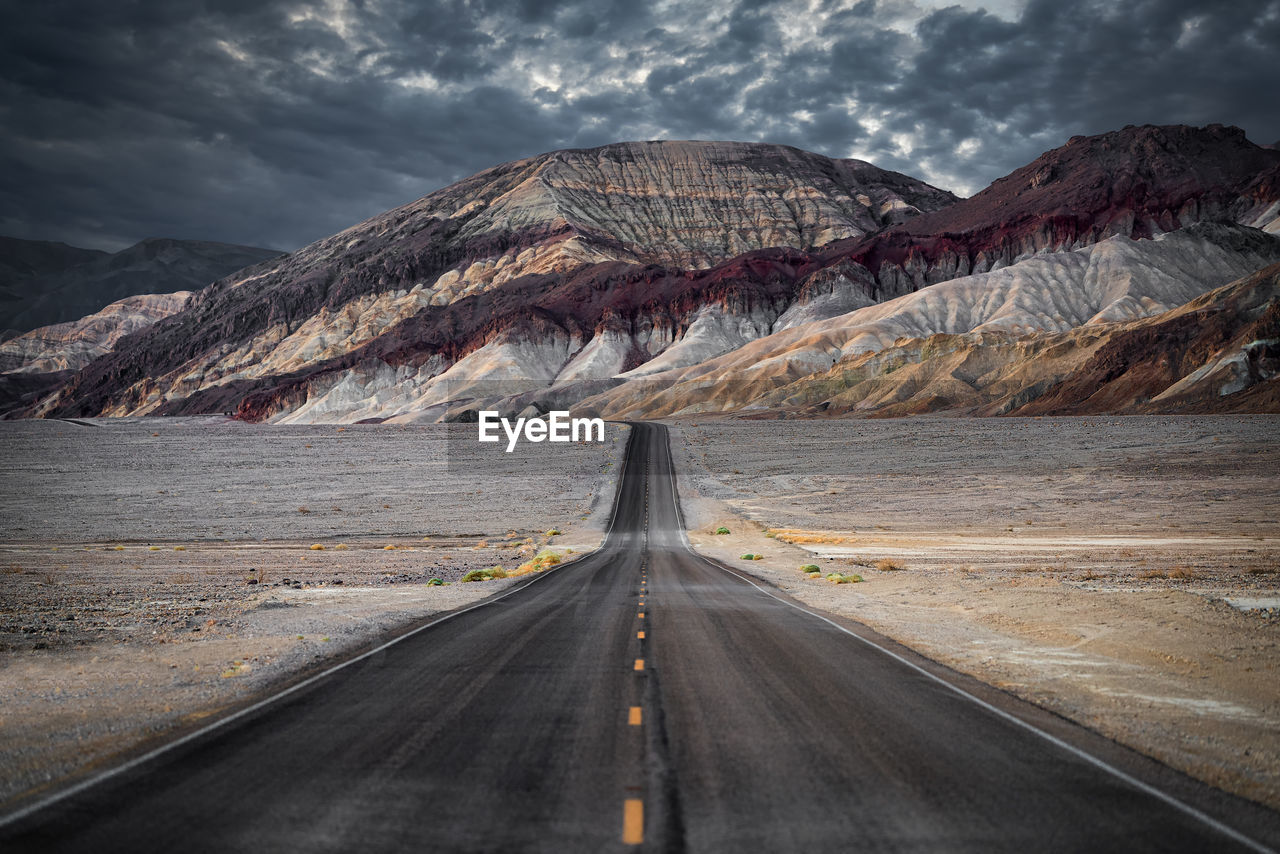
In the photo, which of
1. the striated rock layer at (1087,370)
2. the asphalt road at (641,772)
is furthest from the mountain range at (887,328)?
the asphalt road at (641,772)

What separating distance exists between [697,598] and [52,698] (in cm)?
1303

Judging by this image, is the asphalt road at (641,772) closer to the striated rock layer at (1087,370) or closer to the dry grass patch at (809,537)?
the dry grass patch at (809,537)

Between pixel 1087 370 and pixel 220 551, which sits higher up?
pixel 1087 370

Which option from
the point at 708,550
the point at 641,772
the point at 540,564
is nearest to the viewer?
the point at 641,772

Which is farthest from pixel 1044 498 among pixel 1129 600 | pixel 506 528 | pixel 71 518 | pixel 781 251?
pixel 781 251

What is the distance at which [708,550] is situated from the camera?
125 feet

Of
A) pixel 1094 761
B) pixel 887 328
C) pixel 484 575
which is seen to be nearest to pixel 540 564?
pixel 484 575

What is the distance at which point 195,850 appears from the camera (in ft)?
17.7

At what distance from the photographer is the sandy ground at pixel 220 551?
1016 centimetres

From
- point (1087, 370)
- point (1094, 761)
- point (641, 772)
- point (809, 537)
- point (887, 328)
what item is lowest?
point (809, 537)

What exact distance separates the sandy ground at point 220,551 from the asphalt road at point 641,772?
134cm

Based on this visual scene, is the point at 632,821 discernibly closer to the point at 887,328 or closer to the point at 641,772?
the point at 641,772

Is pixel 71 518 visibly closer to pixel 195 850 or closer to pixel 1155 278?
pixel 195 850

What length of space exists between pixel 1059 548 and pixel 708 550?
14582 mm
